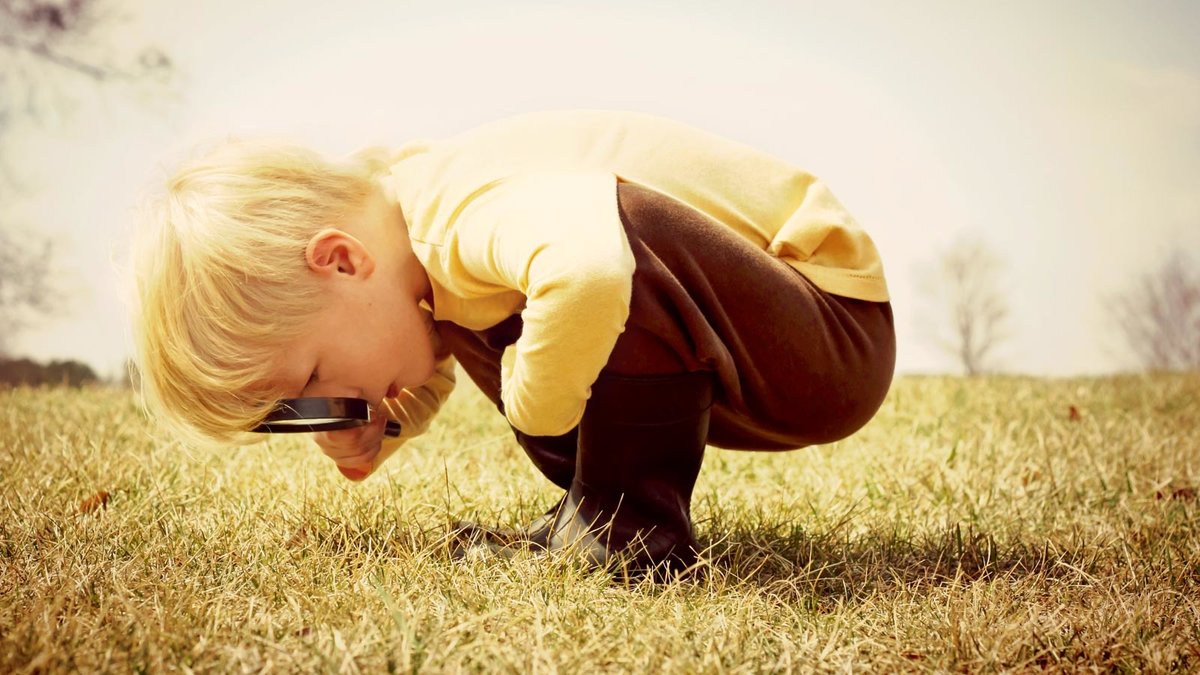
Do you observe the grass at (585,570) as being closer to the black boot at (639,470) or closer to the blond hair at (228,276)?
the black boot at (639,470)

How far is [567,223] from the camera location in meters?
1.49

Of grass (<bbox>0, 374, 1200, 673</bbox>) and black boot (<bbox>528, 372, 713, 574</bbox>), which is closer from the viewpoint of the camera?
grass (<bbox>0, 374, 1200, 673</bbox>)

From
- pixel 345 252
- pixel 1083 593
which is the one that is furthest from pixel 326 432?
pixel 1083 593

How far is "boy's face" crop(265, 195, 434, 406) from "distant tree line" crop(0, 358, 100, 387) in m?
3.10

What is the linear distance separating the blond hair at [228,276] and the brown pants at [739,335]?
0.33 m

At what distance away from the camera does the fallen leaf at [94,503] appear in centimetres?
206

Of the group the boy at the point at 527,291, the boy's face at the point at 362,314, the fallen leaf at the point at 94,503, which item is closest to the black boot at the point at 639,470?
the boy at the point at 527,291

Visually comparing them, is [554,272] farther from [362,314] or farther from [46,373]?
[46,373]

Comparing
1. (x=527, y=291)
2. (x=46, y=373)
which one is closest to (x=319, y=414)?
(x=527, y=291)

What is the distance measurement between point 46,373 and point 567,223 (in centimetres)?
478

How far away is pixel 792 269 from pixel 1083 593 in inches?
28.1

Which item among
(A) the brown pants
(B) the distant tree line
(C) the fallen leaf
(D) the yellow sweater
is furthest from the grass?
(B) the distant tree line

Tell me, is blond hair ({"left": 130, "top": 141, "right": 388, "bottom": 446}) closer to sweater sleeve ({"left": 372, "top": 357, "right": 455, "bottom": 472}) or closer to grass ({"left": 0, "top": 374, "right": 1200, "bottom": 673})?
grass ({"left": 0, "top": 374, "right": 1200, "bottom": 673})

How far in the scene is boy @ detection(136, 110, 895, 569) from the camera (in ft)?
5.34
